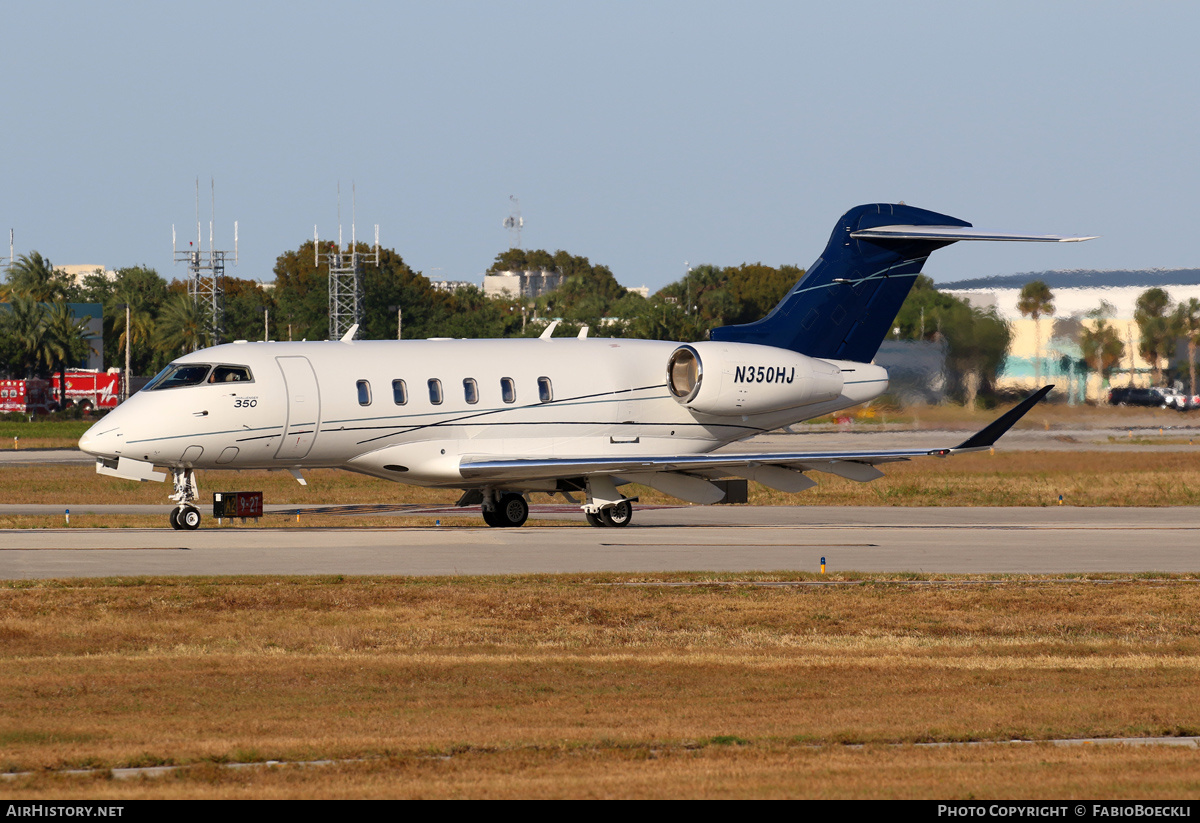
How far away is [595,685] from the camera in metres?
13.4

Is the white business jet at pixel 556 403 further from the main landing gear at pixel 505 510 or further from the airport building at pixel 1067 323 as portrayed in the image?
the airport building at pixel 1067 323

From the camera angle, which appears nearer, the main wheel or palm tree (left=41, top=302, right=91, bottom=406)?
the main wheel

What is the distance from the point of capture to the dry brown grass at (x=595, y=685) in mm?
9445

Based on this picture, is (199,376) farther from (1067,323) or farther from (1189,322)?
(1189,322)

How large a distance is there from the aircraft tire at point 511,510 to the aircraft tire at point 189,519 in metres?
6.12

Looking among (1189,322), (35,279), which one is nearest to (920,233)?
(1189,322)

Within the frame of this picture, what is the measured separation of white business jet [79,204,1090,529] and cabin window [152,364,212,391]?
0.03 m

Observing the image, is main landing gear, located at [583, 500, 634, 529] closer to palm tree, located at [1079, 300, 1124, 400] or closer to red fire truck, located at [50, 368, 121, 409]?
palm tree, located at [1079, 300, 1124, 400]

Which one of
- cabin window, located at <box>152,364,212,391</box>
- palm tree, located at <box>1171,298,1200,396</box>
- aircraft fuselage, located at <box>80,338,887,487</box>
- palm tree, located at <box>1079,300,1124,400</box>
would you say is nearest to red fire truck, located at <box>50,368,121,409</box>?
palm tree, located at <box>1079,300,1124,400</box>

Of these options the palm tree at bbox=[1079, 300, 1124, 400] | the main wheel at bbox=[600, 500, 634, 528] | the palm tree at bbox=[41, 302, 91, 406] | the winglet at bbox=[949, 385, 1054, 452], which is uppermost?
the palm tree at bbox=[41, 302, 91, 406]

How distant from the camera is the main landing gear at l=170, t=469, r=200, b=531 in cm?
2803

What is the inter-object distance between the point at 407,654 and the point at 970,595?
26.5 feet

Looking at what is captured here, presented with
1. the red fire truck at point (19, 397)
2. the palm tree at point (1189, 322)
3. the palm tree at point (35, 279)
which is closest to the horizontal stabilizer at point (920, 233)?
the palm tree at point (1189, 322)
